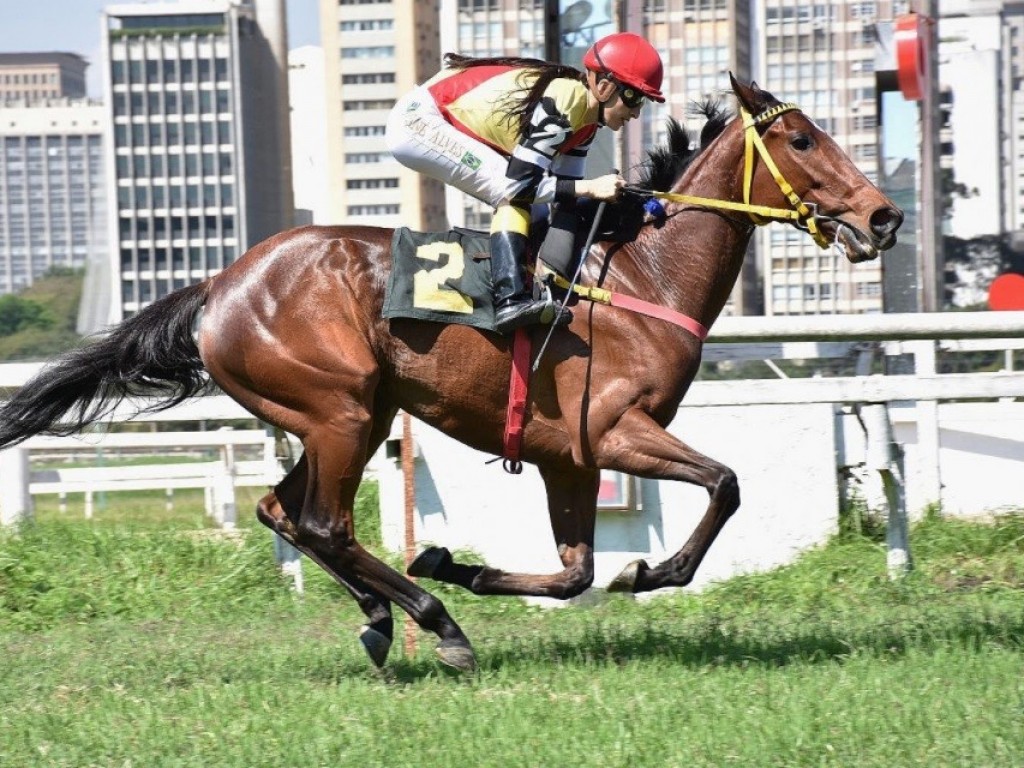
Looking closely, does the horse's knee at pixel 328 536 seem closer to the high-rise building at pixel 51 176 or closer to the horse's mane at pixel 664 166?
the horse's mane at pixel 664 166

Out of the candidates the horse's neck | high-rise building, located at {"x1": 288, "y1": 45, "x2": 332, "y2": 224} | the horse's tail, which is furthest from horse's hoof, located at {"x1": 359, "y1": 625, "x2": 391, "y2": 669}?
high-rise building, located at {"x1": 288, "y1": 45, "x2": 332, "y2": 224}

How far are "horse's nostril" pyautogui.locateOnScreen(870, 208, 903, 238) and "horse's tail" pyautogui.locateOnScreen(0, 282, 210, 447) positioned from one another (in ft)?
8.07

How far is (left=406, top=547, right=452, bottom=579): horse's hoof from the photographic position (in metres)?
5.30

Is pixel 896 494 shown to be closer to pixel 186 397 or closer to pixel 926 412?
pixel 926 412

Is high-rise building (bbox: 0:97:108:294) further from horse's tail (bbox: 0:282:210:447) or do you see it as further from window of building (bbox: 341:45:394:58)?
horse's tail (bbox: 0:282:210:447)

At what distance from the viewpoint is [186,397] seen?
5.62 meters

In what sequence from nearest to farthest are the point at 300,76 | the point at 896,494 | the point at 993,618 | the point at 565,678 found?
the point at 565,678 < the point at 993,618 < the point at 896,494 < the point at 300,76

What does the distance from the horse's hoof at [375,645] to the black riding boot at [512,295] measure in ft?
3.74

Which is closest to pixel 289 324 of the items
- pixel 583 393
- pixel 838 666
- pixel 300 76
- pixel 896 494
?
pixel 583 393

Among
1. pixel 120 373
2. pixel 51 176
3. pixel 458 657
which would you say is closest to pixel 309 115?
pixel 51 176

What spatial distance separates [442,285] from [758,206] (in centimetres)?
116

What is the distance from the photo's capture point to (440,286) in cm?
512

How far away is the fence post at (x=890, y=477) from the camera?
20.7ft

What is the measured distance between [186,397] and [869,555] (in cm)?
305
